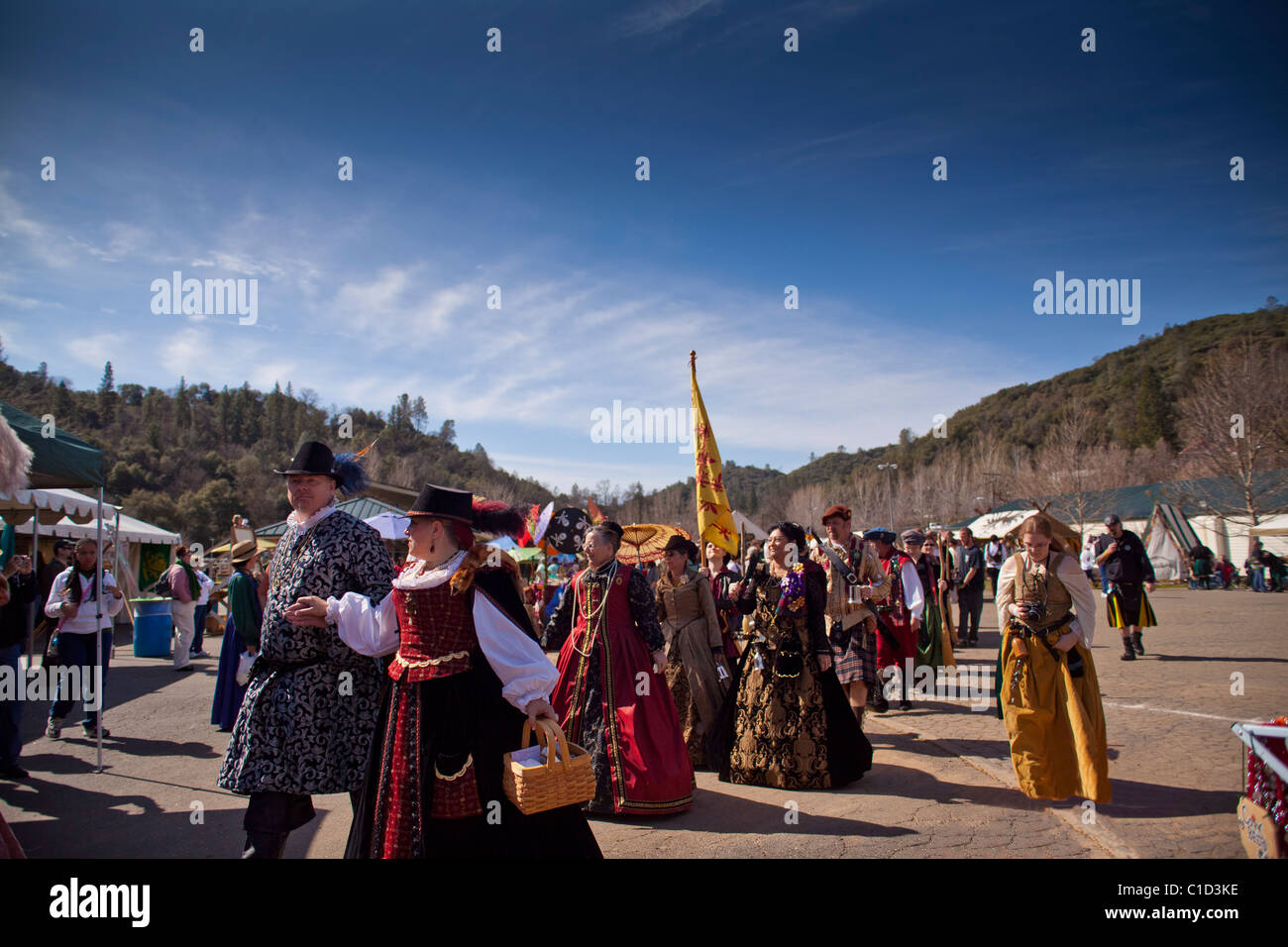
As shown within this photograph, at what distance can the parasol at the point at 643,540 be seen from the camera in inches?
311

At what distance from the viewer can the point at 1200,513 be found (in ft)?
113

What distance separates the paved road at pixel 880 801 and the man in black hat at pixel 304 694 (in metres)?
1.33

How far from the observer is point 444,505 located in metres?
3.37

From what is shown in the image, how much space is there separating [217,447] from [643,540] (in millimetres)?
103048

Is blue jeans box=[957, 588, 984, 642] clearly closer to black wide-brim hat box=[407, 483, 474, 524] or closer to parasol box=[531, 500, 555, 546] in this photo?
parasol box=[531, 500, 555, 546]

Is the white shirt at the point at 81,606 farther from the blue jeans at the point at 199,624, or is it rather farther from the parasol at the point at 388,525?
the blue jeans at the point at 199,624

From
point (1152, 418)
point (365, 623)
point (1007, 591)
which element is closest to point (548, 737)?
point (365, 623)

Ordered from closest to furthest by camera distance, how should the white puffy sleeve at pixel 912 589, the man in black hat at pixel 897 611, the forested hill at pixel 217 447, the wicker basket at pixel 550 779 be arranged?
the wicker basket at pixel 550 779 < the white puffy sleeve at pixel 912 589 < the man in black hat at pixel 897 611 < the forested hill at pixel 217 447

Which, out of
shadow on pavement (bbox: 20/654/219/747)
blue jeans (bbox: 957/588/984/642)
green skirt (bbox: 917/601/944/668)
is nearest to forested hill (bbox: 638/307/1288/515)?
blue jeans (bbox: 957/588/984/642)

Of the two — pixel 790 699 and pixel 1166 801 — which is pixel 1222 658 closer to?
pixel 1166 801

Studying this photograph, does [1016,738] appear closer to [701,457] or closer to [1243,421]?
[701,457]

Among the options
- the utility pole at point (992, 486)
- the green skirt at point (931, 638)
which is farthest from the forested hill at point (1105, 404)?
the green skirt at point (931, 638)

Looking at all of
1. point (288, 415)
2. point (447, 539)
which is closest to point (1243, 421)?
point (447, 539)

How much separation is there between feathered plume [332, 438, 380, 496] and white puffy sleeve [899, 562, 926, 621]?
5.58 m
